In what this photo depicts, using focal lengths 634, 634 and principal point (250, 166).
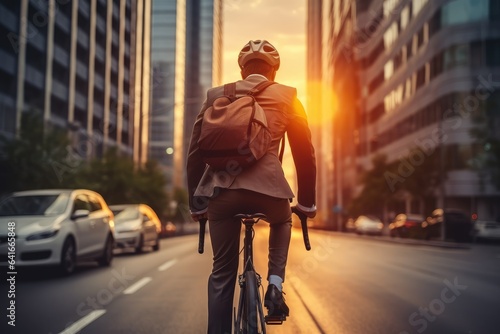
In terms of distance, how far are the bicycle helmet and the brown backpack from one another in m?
0.44

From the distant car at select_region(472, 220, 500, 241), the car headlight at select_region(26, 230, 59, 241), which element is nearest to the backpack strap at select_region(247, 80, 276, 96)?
the car headlight at select_region(26, 230, 59, 241)

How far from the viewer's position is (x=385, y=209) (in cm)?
6272

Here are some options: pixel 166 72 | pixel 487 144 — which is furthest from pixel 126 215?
pixel 166 72

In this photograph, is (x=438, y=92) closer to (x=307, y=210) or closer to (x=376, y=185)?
(x=376, y=185)

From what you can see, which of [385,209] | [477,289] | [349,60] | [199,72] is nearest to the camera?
[477,289]

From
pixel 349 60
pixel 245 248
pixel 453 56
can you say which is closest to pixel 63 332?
Answer: pixel 245 248

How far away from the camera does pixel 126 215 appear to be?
18391mm

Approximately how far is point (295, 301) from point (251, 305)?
4265 millimetres

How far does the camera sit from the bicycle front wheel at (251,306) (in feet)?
10.5

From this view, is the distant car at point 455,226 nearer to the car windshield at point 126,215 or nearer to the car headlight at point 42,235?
the car windshield at point 126,215

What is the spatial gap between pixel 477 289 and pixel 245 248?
6.91 meters

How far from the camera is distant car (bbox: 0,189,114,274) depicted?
33.2ft

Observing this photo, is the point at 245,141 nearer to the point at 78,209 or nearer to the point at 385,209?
the point at 78,209

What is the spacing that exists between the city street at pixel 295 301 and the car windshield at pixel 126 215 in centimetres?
545
